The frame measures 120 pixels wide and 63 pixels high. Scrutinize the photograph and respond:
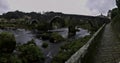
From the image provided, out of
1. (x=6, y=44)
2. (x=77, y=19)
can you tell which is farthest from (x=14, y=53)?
(x=77, y=19)

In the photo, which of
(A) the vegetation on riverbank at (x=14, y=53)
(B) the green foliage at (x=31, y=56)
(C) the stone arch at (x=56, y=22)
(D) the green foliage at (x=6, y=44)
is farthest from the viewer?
(C) the stone arch at (x=56, y=22)

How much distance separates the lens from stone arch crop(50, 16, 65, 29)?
15862 cm

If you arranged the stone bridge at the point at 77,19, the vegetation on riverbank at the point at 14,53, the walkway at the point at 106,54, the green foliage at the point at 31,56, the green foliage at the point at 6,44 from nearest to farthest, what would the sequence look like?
the walkway at the point at 106,54 < the vegetation on riverbank at the point at 14,53 < the green foliage at the point at 31,56 < the green foliage at the point at 6,44 < the stone bridge at the point at 77,19

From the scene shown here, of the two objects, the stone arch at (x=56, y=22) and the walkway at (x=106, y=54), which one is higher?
the walkway at (x=106, y=54)

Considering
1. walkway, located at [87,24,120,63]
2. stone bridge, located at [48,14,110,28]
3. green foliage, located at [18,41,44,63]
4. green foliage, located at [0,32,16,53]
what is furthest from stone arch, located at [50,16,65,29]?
walkway, located at [87,24,120,63]

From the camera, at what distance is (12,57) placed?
1506 inches

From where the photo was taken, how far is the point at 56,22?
16900 cm

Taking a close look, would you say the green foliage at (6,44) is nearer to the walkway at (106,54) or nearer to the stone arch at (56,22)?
the walkway at (106,54)

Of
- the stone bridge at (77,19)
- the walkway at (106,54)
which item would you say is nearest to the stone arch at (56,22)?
the stone bridge at (77,19)

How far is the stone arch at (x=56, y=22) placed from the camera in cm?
15862

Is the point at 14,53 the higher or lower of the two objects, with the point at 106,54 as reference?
lower

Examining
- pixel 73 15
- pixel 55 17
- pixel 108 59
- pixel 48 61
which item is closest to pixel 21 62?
pixel 48 61

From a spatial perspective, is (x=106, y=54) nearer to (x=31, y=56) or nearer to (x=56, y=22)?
(x=31, y=56)

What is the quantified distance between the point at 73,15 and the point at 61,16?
20.3 metres
